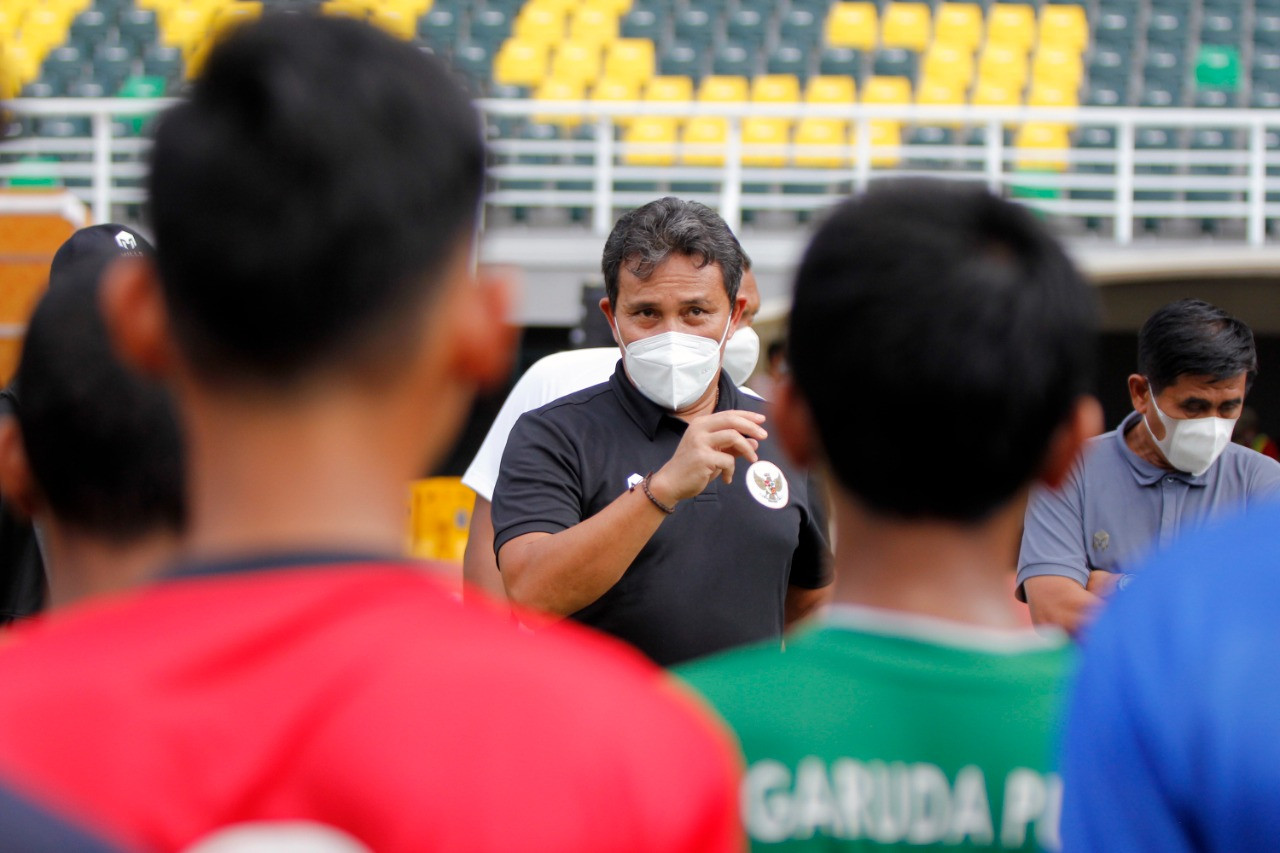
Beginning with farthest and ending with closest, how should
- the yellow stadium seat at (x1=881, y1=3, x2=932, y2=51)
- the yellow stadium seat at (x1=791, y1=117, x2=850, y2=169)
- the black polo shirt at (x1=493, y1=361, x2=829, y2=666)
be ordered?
the yellow stadium seat at (x1=881, y1=3, x2=932, y2=51)
the yellow stadium seat at (x1=791, y1=117, x2=850, y2=169)
the black polo shirt at (x1=493, y1=361, x2=829, y2=666)

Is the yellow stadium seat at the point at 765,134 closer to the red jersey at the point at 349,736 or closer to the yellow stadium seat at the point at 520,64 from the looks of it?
the yellow stadium seat at the point at 520,64

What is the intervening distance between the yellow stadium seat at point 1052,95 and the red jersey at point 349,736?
1238 centimetres

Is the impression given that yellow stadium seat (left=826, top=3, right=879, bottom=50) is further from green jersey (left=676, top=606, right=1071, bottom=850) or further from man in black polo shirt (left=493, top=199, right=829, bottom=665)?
green jersey (left=676, top=606, right=1071, bottom=850)

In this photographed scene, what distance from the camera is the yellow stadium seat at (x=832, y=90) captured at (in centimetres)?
1237

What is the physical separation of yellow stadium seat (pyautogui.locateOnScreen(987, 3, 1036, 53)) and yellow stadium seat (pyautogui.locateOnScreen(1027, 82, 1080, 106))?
35.2 inches

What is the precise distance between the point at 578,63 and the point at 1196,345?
1072 centimetres

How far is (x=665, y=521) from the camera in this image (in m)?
2.49

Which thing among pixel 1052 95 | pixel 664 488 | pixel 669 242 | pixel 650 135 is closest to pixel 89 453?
pixel 664 488

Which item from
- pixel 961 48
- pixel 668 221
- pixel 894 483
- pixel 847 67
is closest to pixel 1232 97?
pixel 961 48

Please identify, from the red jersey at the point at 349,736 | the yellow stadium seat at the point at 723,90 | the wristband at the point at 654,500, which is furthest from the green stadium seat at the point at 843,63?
the red jersey at the point at 349,736

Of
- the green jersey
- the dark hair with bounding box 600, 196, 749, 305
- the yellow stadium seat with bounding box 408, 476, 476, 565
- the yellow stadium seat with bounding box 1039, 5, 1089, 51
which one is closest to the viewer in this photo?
the green jersey

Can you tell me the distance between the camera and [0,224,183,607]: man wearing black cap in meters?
1.23

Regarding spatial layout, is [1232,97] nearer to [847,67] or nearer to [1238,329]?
[847,67]

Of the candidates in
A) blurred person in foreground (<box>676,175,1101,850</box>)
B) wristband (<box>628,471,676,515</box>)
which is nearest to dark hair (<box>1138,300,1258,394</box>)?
wristband (<box>628,471,676,515</box>)
